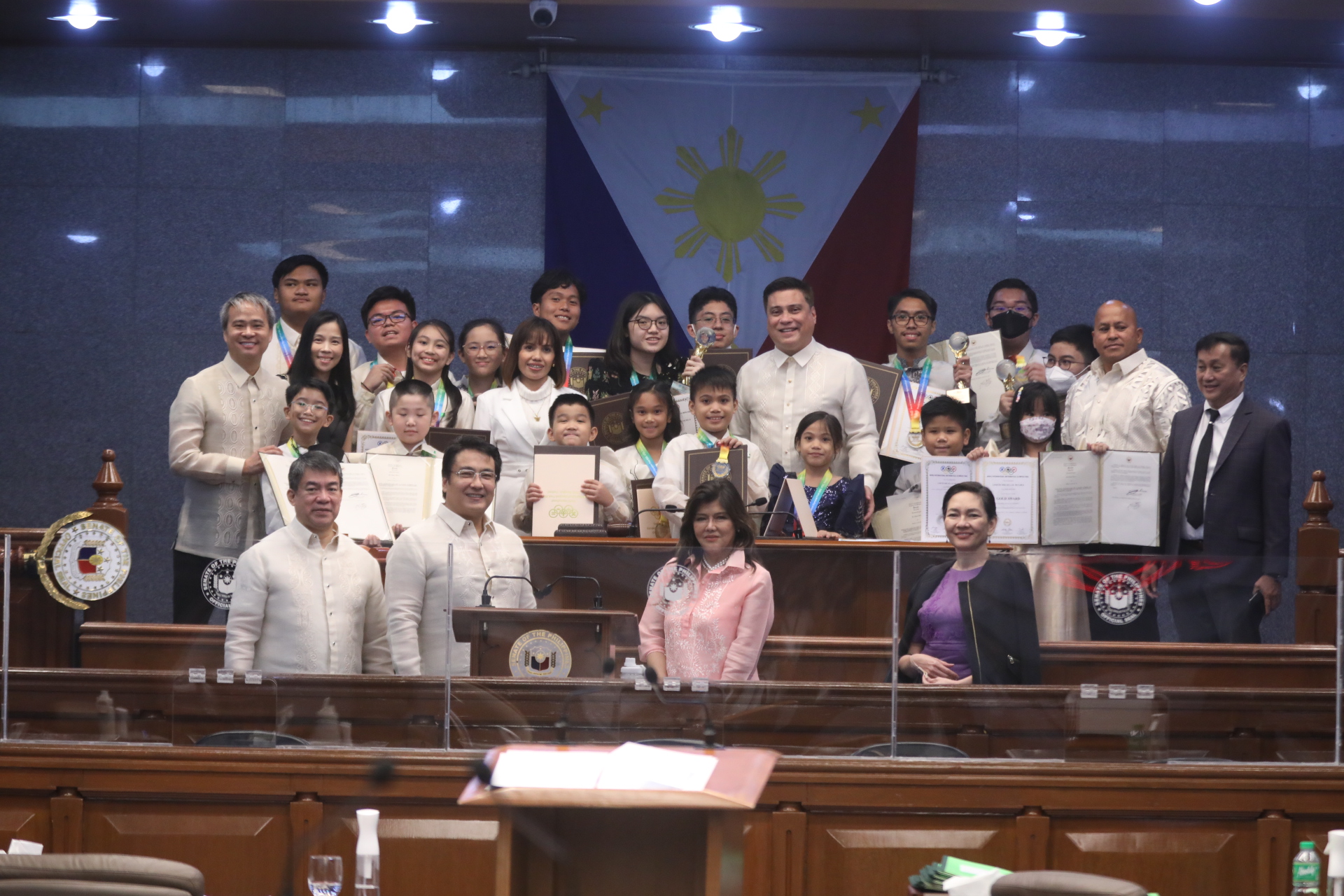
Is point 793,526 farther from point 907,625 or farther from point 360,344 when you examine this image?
point 360,344

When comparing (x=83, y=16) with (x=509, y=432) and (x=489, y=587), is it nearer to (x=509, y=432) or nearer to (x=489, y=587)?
(x=509, y=432)

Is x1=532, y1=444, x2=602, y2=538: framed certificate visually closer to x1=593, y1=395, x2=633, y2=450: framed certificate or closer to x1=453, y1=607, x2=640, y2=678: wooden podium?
x1=593, y1=395, x2=633, y2=450: framed certificate

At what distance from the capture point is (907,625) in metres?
4.21

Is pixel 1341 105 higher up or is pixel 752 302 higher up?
pixel 1341 105

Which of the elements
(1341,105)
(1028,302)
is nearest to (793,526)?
(1028,302)

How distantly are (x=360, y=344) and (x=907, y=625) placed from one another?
506cm

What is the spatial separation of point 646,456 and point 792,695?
6.38ft

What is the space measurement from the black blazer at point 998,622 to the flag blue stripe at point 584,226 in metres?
4.50

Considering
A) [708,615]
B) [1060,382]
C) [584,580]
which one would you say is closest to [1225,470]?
[1060,382]

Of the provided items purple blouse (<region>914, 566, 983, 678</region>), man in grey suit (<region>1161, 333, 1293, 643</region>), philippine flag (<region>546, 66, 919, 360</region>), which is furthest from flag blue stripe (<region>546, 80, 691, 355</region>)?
purple blouse (<region>914, 566, 983, 678</region>)

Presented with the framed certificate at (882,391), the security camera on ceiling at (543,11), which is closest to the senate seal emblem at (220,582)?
the framed certificate at (882,391)

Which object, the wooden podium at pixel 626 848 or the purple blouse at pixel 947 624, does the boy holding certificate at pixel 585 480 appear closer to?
the purple blouse at pixel 947 624

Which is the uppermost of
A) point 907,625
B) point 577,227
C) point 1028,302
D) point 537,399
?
point 577,227

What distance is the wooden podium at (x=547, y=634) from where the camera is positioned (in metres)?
4.17
